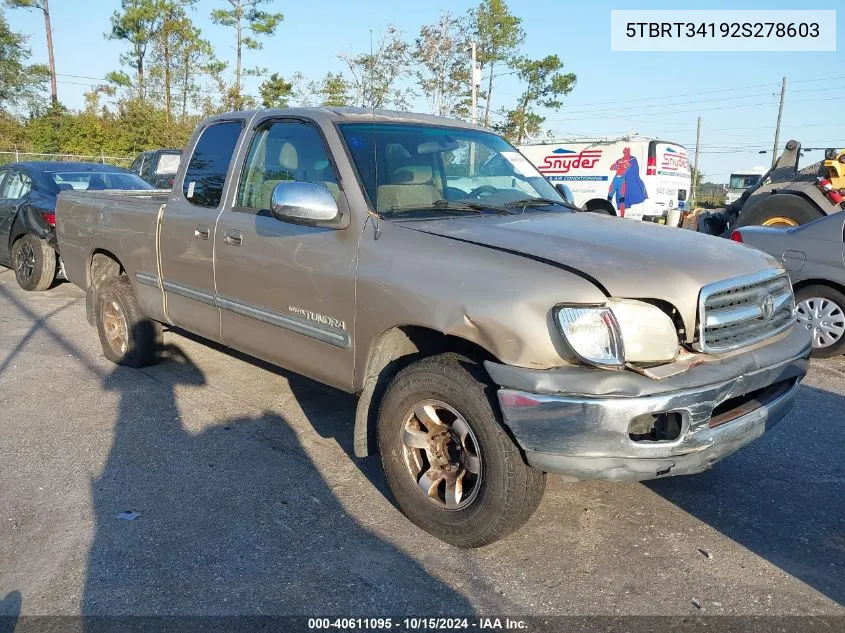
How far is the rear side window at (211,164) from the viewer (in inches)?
182

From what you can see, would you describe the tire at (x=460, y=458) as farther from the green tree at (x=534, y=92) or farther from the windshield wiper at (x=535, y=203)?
the green tree at (x=534, y=92)

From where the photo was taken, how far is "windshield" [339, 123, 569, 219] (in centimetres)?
377

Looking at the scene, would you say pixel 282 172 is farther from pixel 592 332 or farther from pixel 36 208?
pixel 36 208

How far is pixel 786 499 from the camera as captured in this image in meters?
3.77

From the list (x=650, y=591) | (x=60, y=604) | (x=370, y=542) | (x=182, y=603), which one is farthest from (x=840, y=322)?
(x=60, y=604)

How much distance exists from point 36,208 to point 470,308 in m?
8.07

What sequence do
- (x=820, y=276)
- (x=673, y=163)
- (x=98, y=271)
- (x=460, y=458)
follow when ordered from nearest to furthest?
(x=460, y=458) → (x=98, y=271) → (x=820, y=276) → (x=673, y=163)

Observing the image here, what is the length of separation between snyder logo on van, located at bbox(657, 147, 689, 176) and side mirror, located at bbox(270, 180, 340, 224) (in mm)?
13286

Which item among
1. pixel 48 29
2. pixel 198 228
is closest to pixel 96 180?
pixel 198 228

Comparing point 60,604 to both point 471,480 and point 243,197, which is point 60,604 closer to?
point 471,480

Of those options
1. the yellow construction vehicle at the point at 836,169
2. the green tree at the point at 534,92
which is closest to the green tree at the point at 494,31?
the green tree at the point at 534,92

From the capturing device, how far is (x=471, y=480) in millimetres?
3289

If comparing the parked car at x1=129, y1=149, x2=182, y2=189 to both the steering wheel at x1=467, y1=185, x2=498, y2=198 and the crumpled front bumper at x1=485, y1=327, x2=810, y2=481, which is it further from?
the crumpled front bumper at x1=485, y1=327, x2=810, y2=481

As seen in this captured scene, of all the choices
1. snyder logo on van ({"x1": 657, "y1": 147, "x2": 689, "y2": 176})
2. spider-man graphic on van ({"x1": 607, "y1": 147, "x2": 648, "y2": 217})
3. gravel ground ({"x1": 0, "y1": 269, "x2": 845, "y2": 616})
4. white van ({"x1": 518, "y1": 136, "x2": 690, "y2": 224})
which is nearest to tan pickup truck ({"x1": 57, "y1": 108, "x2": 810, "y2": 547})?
gravel ground ({"x1": 0, "y1": 269, "x2": 845, "y2": 616})
